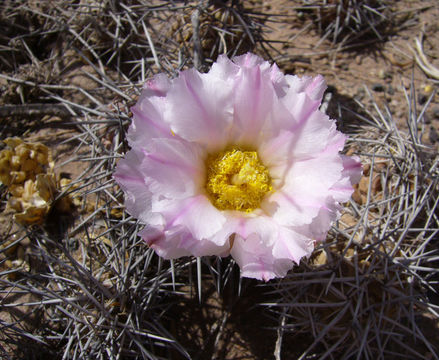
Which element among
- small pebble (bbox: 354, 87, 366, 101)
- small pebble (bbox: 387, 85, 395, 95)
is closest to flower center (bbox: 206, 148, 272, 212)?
small pebble (bbox: 354, 87, 366, 101)

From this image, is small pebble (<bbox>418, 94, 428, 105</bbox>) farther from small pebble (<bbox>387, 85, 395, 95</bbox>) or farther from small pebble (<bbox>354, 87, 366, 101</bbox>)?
small pebble (<bbox>354, 87, 366, 101</bbox>)

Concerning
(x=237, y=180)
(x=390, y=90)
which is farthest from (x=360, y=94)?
(x=237, y=180)

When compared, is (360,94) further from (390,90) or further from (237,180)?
(237,180)

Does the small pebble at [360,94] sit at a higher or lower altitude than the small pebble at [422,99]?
higher

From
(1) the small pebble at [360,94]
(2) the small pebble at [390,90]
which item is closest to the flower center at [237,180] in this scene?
(1) the small pebble at [360,94]

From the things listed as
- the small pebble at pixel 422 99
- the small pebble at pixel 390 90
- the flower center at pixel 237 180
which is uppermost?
the flower center at pixel 237 180

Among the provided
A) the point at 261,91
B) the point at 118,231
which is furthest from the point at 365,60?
the point at 118,231

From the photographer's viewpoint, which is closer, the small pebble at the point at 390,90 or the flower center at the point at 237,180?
the flower center at the point at 237,180

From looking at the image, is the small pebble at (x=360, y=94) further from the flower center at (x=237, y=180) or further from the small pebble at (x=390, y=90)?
the flower center at (x=237, y=180)

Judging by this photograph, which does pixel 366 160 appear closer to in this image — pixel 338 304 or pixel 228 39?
pixel 338 304
